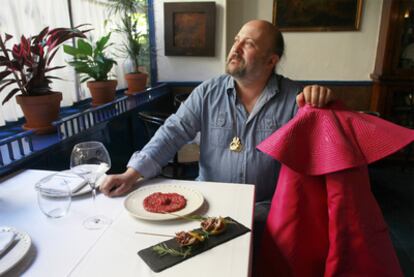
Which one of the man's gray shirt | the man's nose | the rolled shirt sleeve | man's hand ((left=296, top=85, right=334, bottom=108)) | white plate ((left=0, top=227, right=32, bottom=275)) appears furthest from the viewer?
the man's nose

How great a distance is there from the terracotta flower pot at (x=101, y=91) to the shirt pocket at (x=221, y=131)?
1.20 metres

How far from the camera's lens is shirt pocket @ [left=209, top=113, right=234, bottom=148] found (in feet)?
4.89

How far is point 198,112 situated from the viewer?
5.11 ft

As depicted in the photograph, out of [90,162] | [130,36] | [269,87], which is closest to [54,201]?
[90,162]

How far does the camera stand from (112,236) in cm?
89

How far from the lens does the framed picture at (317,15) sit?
352cm

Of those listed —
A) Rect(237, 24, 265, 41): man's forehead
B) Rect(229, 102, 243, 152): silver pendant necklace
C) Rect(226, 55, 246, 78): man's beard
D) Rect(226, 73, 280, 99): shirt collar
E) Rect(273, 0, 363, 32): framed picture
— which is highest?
Result: Rect(273, 0, 363, 32): framed picture

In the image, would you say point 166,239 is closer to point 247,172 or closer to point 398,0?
point 247,172

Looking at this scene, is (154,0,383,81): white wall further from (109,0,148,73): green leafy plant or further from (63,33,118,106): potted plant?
(63,33,118,106): potted plant

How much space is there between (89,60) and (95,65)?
0.23 feet

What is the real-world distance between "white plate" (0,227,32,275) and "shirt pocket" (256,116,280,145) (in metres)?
0.99

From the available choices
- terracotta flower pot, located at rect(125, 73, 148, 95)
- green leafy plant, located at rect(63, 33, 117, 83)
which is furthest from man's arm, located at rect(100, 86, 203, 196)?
terracotta flower pot, located at rect(125, 73, 148, 95)

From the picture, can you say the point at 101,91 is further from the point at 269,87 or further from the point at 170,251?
the point at 170,251

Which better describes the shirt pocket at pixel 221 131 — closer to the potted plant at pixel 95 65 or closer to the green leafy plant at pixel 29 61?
the green leafy plant at pixel 29 61
